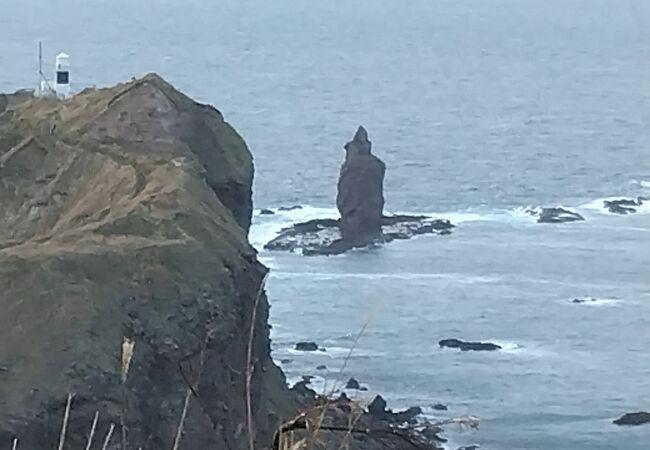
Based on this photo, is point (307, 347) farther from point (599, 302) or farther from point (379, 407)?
point (599, 302)

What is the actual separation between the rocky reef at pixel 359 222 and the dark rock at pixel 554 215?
5.64 m

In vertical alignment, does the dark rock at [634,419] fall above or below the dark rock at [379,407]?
below

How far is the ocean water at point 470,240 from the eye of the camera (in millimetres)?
58750

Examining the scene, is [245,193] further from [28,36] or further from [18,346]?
[28,36]

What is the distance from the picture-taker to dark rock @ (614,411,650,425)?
55812mm

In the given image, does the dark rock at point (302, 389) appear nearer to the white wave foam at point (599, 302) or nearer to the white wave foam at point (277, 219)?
the white wave foam at point (599, 302)

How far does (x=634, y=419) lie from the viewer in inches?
2203

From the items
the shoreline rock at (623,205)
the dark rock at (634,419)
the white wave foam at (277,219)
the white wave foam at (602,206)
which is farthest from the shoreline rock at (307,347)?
the shoreline rock at (623,205)

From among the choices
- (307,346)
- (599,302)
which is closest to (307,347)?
(307,346)

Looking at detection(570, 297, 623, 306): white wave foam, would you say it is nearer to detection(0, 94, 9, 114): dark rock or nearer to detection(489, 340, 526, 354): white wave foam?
detection(489, 340, 526, 354): white wave foam

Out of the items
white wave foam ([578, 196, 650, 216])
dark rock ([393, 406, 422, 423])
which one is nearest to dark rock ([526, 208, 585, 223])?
white wave foam ([578, 196, 650, 216])

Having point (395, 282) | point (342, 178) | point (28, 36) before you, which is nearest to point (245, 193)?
point (395, 282)

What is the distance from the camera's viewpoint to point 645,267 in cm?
7938

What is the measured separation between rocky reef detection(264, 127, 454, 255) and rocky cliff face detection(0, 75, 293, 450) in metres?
48.6
